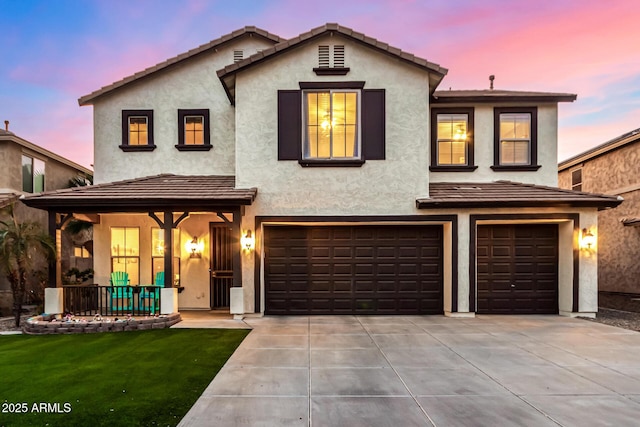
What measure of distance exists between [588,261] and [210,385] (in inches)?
409

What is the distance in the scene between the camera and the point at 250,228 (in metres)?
9.77

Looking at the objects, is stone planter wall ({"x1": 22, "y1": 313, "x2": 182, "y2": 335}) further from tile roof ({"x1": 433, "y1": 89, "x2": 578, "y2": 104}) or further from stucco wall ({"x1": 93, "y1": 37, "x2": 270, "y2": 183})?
tile roof ({"x1": 433, "y1": 89, "x2": 578, "y2": 104})

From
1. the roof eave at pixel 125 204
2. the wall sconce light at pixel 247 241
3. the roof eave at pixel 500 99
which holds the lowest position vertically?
the wall sconce light at pixel 247 241

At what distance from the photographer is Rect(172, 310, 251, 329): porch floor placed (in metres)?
8.60

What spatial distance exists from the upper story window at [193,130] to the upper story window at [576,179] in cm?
1599

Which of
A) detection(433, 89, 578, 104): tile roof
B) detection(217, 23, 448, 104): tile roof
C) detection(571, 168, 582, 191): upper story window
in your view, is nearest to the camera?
detection(217, 23, 448, 104): tile roof

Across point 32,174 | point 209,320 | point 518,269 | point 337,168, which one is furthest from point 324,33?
point 32,174

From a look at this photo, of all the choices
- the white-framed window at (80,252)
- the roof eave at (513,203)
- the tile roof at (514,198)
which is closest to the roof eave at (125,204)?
the roof eave at (513,203)

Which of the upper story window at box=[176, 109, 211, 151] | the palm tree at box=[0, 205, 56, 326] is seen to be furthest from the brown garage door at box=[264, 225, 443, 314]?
the palm tree at box=[0, 205, 56, 326]

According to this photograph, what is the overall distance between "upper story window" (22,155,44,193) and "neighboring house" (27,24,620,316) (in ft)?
18.0

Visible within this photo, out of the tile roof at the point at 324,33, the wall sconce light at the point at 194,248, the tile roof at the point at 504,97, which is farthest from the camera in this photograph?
the wall sconce light at the point at 194,248

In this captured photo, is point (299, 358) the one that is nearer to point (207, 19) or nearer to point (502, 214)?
point (502, 214)

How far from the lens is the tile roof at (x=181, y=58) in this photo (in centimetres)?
1124

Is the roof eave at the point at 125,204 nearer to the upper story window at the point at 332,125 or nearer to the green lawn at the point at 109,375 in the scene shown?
the upper story window at the point at 332,125
